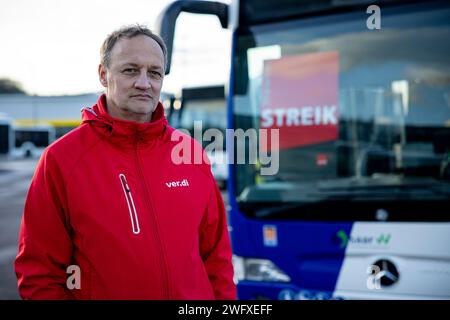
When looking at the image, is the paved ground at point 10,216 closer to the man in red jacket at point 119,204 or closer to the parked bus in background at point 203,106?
the man in red jacket at point 119,204

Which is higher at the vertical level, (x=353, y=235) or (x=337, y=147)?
(x=337, y=147)

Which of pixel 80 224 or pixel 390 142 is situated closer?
pixel 80 224

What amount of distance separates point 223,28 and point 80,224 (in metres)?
2.26

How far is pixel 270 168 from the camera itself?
336cm

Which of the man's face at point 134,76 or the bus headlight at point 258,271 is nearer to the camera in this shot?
the man's face at point 134,76

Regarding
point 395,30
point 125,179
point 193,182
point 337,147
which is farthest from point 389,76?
point 125,179

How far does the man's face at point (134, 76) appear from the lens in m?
1.73

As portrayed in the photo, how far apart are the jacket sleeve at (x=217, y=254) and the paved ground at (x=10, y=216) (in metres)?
3.74

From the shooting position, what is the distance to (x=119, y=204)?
163cm

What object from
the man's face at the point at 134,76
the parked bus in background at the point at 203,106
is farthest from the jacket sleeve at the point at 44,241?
the parked bus in background at the point at 203,106

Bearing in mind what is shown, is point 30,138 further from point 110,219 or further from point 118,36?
point 110,219

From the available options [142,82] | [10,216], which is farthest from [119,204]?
[10,216]

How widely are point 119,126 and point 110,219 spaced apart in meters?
0.33

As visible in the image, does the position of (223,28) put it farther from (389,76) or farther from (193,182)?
(193,182)
